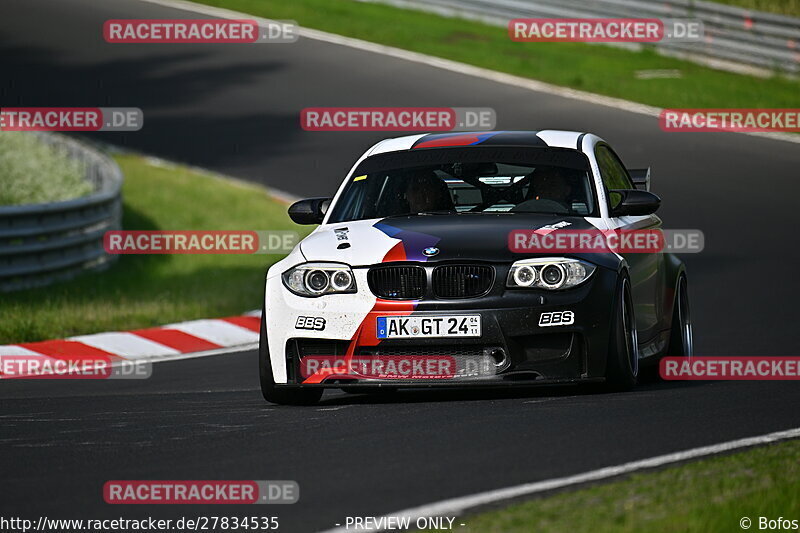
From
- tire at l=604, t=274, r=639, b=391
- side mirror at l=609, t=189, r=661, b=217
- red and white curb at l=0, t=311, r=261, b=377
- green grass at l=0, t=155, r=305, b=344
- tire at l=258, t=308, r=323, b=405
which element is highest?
side mirror at l=609, t=189, r=661, b=217

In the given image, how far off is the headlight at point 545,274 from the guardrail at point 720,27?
20253 millimetres

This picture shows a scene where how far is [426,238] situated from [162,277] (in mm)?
9734

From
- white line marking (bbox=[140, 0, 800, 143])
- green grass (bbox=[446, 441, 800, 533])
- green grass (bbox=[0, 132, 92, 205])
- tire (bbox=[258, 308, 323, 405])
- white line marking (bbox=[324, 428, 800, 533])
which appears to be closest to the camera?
green grass (bbox=[446, 441, 800, 533])

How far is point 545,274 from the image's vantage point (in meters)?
8.16

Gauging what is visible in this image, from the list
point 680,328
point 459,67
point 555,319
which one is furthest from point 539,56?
point 555,319

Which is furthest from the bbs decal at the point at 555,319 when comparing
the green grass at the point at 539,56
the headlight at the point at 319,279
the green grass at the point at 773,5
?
the green grass at the point at 773,5

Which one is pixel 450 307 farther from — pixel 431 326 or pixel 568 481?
pixel 568 481

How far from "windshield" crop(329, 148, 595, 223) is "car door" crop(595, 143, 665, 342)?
0.25 metres

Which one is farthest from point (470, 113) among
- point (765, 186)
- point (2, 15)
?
point (2, 15)

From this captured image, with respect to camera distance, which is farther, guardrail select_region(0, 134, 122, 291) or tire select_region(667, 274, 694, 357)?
guardrail select_region(0, 134, 122, 291)

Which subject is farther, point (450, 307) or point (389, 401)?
point (389, 401)

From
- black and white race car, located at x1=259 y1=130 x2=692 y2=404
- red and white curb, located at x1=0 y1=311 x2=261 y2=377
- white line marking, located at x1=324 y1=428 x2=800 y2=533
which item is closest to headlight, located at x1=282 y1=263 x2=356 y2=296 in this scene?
black and white race car, located at x1=259 y1=130 x2=692 y2=404

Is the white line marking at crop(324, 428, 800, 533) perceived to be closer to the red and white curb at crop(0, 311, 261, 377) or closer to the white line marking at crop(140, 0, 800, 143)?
the red and white curb at crop(0, 311, 261, 377)

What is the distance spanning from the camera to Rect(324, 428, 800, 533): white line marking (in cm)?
549
